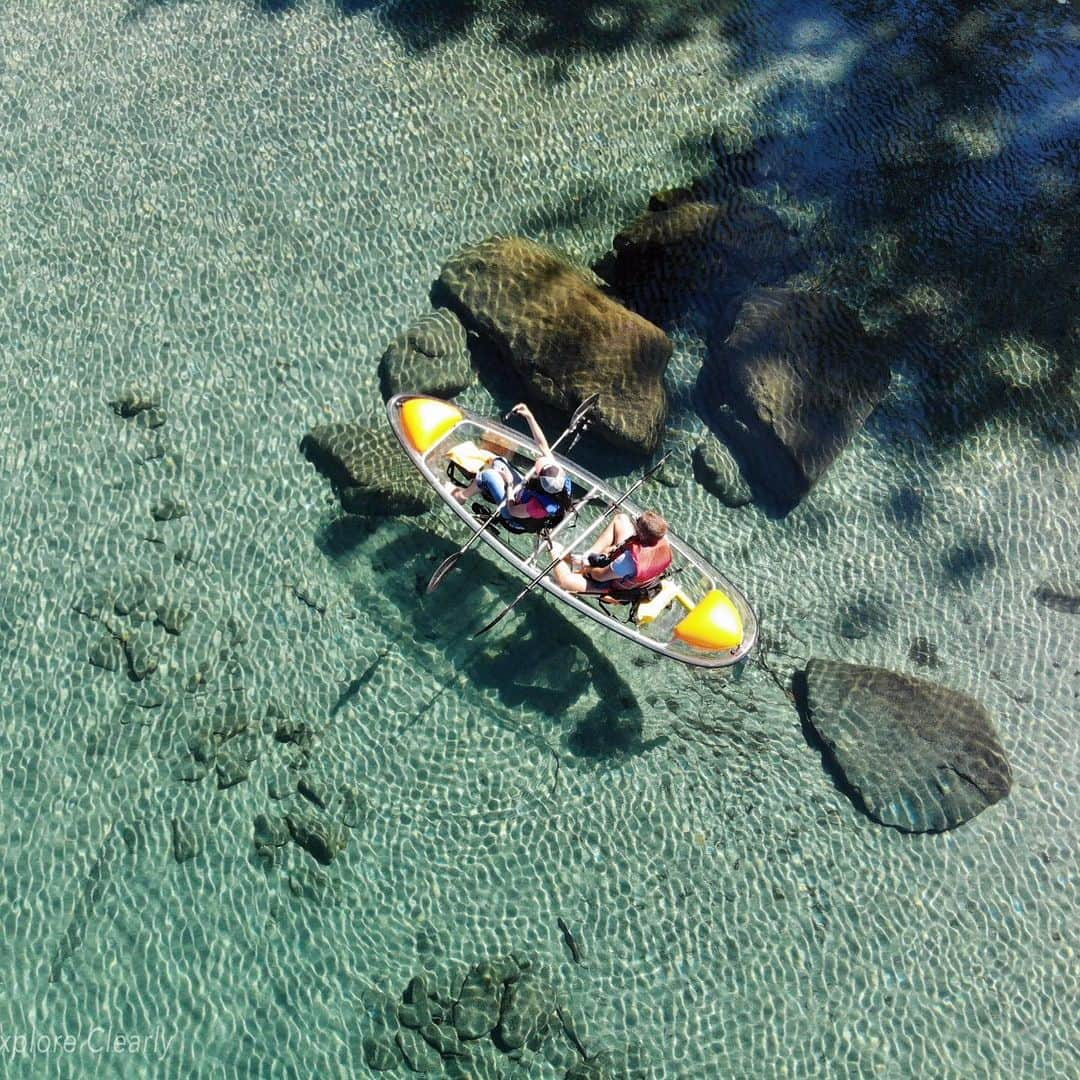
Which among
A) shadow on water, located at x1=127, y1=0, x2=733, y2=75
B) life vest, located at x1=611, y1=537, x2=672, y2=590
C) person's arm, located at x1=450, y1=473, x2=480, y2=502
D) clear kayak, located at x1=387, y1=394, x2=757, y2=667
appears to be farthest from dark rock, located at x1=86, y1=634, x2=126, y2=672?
shadow on water, located at x1=127, y1=0, x2=733, y2=75

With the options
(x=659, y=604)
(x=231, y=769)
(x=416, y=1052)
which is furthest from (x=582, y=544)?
(x=416, y=1052)

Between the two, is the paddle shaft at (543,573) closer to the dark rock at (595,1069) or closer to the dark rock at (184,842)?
the dark rock at (184,842)

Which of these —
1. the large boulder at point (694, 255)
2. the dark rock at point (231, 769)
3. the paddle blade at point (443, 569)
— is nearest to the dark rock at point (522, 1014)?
the dark rock at point (231, 769)

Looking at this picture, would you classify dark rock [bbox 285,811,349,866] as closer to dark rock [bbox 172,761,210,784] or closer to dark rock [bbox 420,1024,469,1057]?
dark rock [bbox 172,761,210,784]

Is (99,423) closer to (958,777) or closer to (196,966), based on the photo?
(196,966)

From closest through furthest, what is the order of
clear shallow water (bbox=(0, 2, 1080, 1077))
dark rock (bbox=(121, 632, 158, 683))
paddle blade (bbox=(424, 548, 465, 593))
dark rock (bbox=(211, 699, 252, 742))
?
clear shallow water (bbox=(0, 2, 1080, 1077))
dark rock (bbox=(211, 699, 252, 742))
dark rock (bbox=(121, 632, 158, 683))
paddle blade (bbox=(424, 548, 465, 593))

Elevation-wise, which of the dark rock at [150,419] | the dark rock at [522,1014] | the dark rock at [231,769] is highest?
the dark rock at [150,419]
